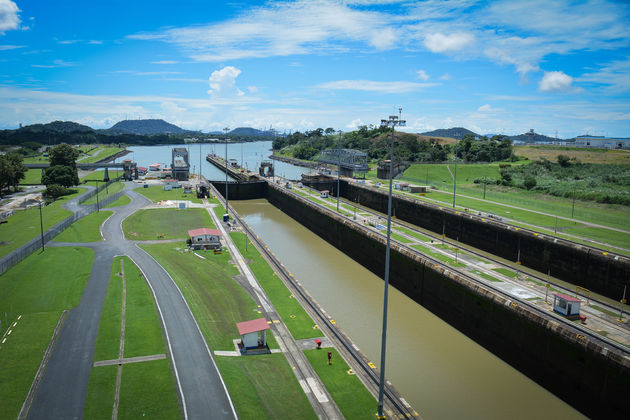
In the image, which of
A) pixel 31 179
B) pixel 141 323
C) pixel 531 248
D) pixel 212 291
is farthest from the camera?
pixel 31 179

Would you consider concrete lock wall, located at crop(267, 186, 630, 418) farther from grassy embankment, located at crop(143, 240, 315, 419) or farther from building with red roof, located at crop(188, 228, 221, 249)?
building with red roof, located at crop(188, 228, 221, 249)

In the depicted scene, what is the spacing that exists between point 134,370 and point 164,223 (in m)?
Result: 37.6

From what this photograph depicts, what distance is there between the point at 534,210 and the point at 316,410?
177 ft

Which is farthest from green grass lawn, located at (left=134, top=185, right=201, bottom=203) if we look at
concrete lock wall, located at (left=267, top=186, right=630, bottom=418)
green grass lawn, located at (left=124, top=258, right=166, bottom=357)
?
concrete lock wall, located at (left=267, top=186, right=630, bottom=418)

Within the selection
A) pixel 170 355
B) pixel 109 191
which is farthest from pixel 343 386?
pixel 109 191

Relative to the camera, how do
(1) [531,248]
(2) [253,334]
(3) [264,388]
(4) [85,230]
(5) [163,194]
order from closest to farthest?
1. (3) [264,388]
2. (2) [253,334]
3. (1) [531,248]
4. (4) [85,230]
5. (5) [163,194]

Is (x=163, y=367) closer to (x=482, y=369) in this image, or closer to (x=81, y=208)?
(x=482, y=369)

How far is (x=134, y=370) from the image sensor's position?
22.0m

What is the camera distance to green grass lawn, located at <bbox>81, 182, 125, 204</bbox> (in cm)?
7554

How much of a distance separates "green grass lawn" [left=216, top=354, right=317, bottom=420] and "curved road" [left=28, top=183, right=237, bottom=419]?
1.84 ft

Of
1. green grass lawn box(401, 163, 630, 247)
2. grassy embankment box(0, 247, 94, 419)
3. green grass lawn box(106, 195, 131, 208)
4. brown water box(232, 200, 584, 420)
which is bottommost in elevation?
brown water box(232, 200, 584, 420)

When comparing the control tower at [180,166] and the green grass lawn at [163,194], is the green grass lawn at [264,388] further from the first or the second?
the control tower at [180,166]

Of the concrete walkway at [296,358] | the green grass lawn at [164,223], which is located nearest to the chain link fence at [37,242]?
the green grass lawn at [164,223]

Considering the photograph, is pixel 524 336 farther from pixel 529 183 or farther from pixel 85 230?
pixel 529 183
